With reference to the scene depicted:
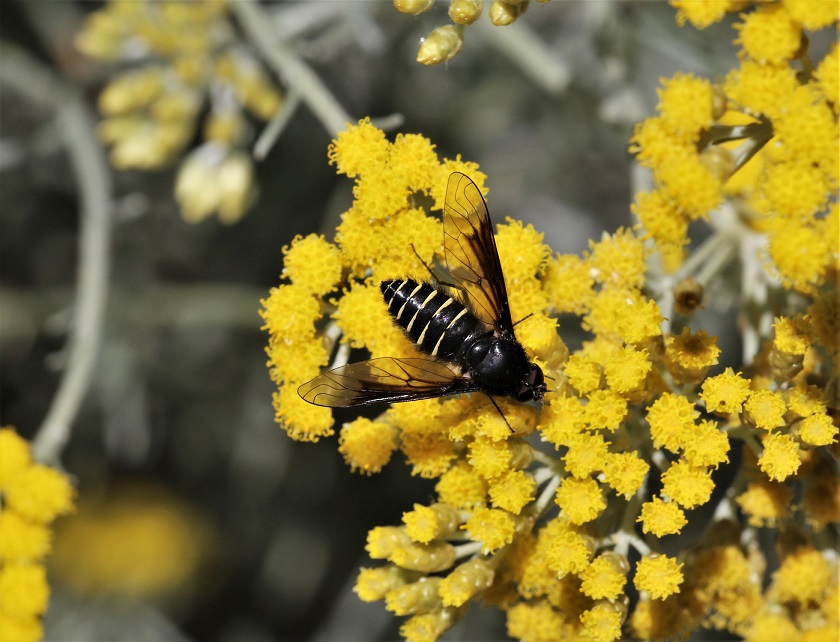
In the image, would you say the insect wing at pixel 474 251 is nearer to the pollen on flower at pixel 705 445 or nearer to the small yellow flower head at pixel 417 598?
the pollen on flower at pixel 705 445

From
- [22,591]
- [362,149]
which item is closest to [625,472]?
[362,149]

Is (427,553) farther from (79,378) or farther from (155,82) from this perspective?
(155,82)

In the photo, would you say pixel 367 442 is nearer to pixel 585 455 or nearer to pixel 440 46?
pixel 585 455

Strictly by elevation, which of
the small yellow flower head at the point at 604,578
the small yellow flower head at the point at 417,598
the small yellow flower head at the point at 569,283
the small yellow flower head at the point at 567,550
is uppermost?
the small yellow flower head at the point at 569,283

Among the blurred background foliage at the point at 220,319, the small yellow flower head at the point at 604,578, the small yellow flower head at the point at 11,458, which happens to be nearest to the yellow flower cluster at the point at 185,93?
the blurred background foliage at the point at 220,319

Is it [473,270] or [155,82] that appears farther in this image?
[155,82]

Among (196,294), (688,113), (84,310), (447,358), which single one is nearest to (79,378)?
(84,310)

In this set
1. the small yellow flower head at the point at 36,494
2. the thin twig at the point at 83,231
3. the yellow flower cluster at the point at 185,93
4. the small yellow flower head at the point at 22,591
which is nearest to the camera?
the small yellow flower head at the point at 22,591
